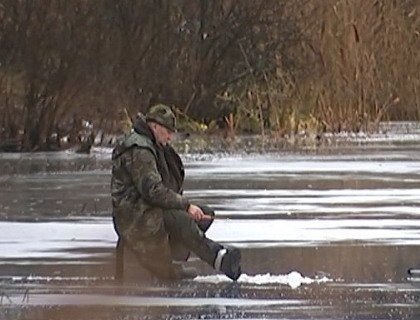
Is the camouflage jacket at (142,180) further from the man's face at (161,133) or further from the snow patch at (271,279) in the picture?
the snow patch at (271,279)

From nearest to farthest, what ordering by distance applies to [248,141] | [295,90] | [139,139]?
[139,139], [248,141], [295,90]

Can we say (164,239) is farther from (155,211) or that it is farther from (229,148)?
(229,148)

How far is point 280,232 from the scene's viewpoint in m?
14.9

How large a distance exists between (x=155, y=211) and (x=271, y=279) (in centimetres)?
91

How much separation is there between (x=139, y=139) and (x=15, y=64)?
17.9 m

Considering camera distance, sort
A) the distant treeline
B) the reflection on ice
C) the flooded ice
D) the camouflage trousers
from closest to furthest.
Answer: the flooded ice
the camouflage trousers
the reflection on ice
the distant treeline

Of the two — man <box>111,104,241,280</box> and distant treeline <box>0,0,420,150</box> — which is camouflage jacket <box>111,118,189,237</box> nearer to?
man <box>111,104,241,280</box>

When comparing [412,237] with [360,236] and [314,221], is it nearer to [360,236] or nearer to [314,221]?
[360,236]

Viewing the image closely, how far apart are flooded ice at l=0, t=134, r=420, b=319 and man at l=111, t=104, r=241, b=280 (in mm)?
187

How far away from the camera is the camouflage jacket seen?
11.6 metres

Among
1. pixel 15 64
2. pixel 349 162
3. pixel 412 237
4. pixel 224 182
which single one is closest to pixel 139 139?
pixel 412 237

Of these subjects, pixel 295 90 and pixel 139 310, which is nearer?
pixel 139 310

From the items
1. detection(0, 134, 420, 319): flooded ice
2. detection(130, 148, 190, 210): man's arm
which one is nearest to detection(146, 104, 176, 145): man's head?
detection(130, 148, 190, 210): man's arm

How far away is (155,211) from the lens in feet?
38.8
